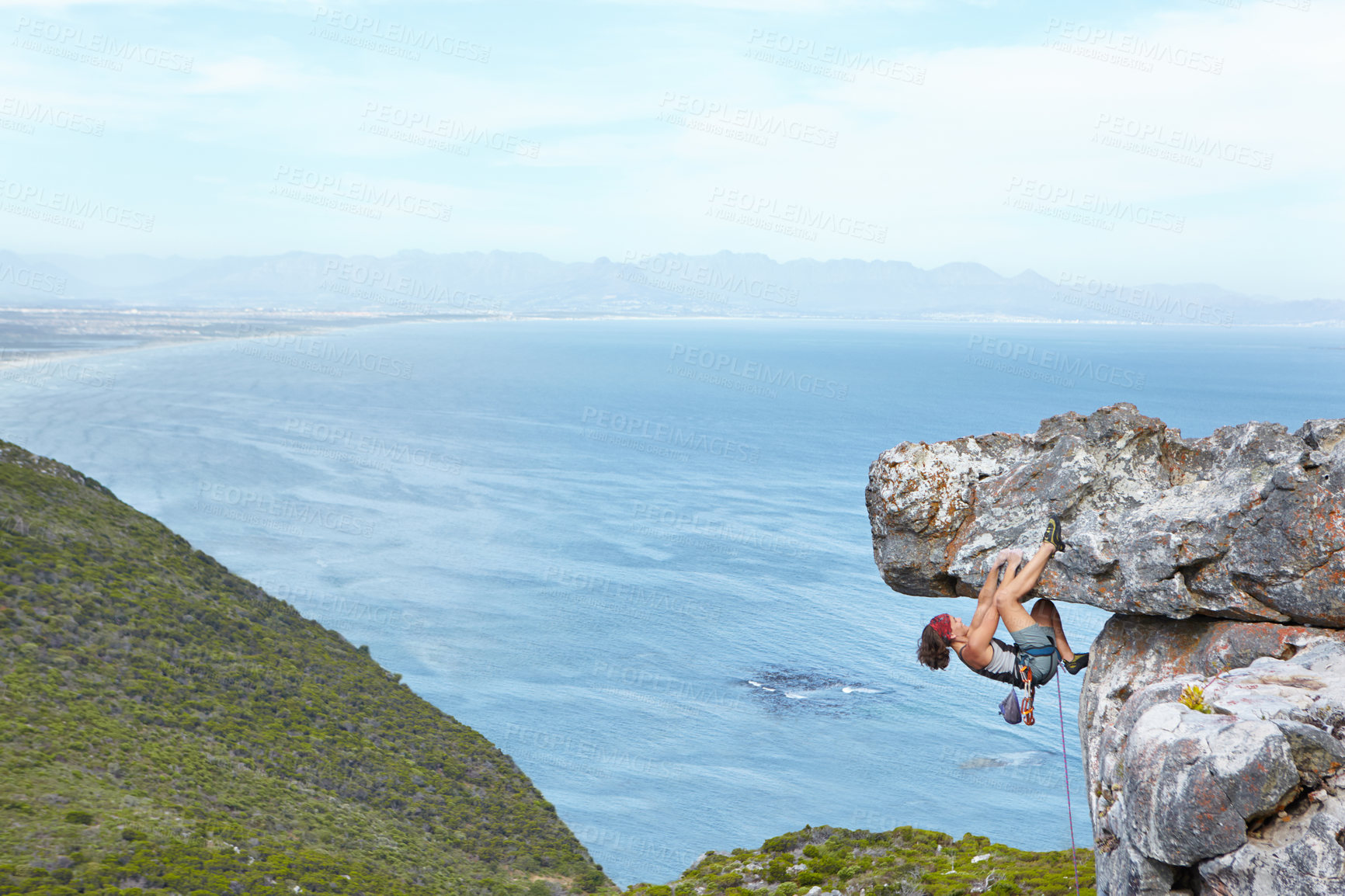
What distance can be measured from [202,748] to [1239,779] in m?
39.1

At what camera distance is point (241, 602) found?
5559cm

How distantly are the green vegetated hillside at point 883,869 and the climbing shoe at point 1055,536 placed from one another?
355 inches

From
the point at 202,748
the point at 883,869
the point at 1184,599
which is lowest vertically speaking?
the point at 202,748

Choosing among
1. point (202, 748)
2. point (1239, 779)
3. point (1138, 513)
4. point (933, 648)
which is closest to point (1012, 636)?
point (933, 648)

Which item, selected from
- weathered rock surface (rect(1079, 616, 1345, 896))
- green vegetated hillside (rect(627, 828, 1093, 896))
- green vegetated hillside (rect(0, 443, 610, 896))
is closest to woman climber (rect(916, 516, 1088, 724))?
weathered rock surface (rect(1079, 616, 1345, 896))

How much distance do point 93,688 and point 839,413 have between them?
15914 cm

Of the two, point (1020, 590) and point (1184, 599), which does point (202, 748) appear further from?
point (1184, 599)

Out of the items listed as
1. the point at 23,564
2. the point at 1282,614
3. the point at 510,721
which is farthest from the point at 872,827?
the point at 1282,614

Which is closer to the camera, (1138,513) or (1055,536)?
(1138,513)

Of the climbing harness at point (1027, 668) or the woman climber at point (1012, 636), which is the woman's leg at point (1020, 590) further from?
the climbing harness at point (1027, 668)

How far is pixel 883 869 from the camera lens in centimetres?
2580

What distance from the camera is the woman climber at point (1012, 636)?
1208 centimetres

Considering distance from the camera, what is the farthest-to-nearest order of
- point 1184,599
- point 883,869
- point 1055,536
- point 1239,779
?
point 883,869
point 1055,536
point 1184,599
point 1239,779

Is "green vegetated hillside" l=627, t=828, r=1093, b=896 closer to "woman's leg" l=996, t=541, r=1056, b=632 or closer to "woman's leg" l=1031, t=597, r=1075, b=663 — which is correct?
"woman's leg" l=1031, t=597, r=1075, b=663
